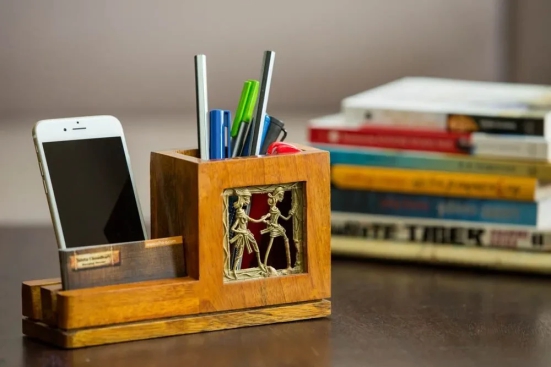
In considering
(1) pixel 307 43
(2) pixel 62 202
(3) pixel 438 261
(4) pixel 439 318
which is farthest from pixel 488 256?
(1) pixel 307 43

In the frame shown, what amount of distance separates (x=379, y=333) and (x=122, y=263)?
0.64 feet

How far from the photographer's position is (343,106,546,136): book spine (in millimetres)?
968

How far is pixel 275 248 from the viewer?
0.79 metres

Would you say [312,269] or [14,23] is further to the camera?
[14,23]

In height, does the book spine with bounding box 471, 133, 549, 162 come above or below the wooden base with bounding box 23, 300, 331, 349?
above

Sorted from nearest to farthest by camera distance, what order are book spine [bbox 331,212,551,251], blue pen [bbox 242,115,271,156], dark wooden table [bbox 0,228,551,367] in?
dark wooden table [bbox 0,228,551,367] < blue pen [bbox 242,115,271,156] < book spine [bbox 331,212,551,251]

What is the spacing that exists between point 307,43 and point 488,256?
2.53 ft

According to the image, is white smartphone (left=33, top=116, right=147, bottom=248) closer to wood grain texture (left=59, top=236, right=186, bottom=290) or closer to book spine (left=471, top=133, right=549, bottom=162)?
wood grain texture (left=59, top=236, right=186, bottom=290)

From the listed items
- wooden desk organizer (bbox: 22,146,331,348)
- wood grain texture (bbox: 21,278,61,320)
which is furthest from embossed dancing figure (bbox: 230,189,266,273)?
wood grain texture (bbox: 21,278,61,320)

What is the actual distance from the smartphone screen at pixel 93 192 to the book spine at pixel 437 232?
0.32 m

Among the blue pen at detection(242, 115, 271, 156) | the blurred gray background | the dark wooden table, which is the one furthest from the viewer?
the blurred gray background

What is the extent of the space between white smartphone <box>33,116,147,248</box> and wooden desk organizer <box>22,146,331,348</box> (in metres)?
0.03

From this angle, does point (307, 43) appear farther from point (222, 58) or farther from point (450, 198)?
point (450, 198)

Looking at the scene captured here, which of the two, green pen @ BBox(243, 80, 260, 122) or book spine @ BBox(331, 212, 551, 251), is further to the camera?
book spine @ BBox(331, 212, 551, 251)
